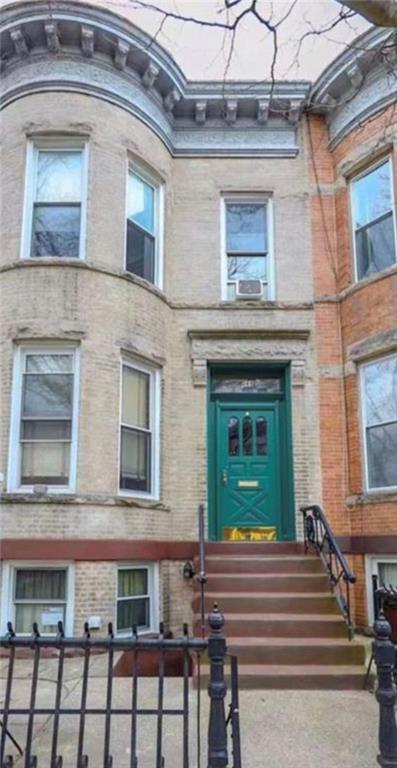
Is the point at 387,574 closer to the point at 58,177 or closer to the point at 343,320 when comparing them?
the point at 343,320

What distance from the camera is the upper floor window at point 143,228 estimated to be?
9188 mm

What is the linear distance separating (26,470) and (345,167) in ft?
21.8

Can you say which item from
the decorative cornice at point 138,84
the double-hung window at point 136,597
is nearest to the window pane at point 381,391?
the double-hung window at point 136,597

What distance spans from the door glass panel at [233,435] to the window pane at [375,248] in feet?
9.58

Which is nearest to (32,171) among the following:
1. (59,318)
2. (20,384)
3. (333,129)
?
(59,318)

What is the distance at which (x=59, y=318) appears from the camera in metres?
8.06

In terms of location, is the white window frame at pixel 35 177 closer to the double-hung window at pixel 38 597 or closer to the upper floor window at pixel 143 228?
the upper floor window at pixel 143 228

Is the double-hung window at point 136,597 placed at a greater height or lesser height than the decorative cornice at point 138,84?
lesser

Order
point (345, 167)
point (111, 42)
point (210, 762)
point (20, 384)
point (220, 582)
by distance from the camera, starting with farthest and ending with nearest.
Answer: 1. point (345, 167)
2. point (111, 42)
3. point (20, 384)
4. point (220, 582)
5. point (210, 762)

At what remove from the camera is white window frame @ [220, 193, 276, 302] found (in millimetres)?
9825

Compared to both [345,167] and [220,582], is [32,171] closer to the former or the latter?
[345,167]

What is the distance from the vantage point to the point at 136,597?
26.4 ft

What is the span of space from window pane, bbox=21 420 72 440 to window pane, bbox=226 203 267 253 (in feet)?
13.5

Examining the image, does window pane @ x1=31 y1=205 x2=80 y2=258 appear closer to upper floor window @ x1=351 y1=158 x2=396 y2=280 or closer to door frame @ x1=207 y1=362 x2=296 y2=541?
door frame @ x1=207 y1=362 x2=296 y2=541
